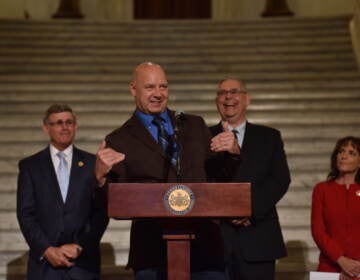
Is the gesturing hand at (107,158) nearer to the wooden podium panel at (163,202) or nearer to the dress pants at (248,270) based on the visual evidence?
the wooden podium panel at (163,202)

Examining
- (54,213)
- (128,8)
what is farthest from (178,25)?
(54,213)

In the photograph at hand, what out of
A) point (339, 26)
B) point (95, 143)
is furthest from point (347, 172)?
point (339, 26)

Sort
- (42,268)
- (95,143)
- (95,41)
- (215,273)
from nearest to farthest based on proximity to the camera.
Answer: (215,273), (42,268), (95,143), (95,41)

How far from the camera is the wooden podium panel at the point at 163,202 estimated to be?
3.56 m

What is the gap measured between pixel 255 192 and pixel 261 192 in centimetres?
3

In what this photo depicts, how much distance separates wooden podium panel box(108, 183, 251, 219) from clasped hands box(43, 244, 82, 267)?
1.69 meters

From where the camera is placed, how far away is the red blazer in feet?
17.8

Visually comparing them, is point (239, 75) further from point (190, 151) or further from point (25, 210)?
point (190, 151)

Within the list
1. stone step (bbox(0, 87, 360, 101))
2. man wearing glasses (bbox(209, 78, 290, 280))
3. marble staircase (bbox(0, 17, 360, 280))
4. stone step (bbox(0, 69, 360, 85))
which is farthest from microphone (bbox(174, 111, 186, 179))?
stone step (bbox(0, 69, 360, 85))

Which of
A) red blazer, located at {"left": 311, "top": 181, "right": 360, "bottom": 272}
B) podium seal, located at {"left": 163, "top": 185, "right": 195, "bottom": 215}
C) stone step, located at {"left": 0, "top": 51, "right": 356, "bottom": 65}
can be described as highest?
stone step, located at {"left": 0, "top": 51, "right": 356, "bottom": 65}

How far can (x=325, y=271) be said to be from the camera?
17.9 feet

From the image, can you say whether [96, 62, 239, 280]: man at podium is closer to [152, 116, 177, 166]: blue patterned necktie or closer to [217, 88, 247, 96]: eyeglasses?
[152, 116, 177, 166]: blue patterned necktie

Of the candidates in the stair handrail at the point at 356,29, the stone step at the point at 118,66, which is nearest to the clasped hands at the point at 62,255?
the stone step at the point at 118,66

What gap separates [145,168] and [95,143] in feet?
13.5
